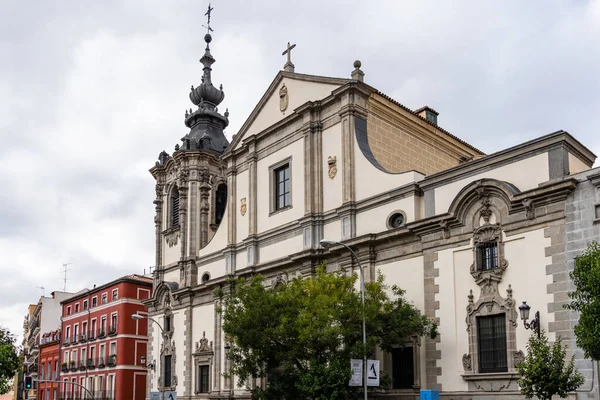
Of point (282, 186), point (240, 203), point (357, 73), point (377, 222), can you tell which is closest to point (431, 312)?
point (377, 222)

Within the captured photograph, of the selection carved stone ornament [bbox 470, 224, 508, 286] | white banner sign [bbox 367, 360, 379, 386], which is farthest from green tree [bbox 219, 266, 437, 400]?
carved stone ornament [bbox 470, 224, 508, 286]

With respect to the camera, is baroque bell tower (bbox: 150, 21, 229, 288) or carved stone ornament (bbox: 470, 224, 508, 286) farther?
baroque bell tower (bbox: 150, 21, 229, 288)

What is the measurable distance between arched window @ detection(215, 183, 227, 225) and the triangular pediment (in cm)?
558

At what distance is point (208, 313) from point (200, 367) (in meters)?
2.66

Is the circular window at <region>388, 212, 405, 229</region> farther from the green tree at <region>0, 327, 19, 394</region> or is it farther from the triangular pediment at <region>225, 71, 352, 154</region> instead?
the green tree at <region>0, 327, 19, 394</region>

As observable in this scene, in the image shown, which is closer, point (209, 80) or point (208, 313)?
point (208, 313)

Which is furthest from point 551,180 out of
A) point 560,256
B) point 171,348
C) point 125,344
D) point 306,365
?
point 125,344

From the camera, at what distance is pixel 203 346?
116 ft

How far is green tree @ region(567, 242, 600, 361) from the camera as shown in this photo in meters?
16.0

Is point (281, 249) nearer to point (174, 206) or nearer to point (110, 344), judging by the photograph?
point (174, 206)

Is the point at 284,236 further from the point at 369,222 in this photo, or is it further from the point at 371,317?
the point at 371,317

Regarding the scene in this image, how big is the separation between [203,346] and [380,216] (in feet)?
43.8

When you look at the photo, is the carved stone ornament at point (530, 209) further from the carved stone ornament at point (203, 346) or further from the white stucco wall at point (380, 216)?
the carved stone ornament at point (203, 346)

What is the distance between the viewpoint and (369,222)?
88.3 feet
